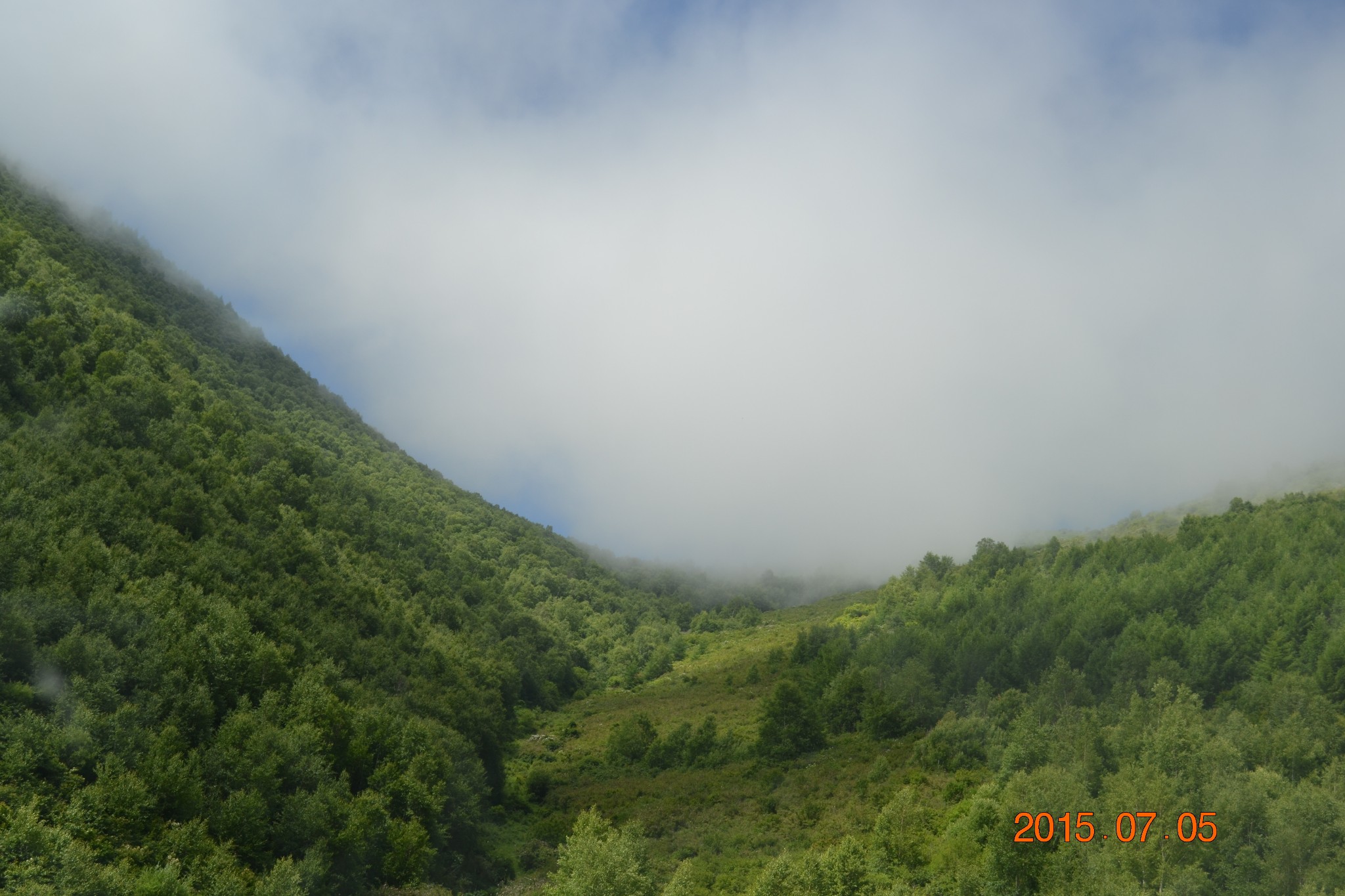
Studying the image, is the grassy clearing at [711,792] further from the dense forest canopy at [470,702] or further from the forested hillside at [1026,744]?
the dense forest canopy at [470,702]

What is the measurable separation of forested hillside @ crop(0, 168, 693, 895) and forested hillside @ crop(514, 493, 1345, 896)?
11.7m

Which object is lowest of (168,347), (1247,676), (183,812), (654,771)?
(654,771)

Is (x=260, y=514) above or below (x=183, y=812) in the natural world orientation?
above

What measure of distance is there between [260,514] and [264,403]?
65.7m

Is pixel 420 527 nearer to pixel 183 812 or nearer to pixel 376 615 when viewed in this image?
pixel 376 615

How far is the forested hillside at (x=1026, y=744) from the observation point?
45.0 metres

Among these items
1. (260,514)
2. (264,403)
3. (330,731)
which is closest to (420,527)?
(264,403)

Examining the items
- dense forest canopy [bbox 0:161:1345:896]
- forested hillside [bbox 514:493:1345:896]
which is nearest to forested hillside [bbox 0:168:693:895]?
dense forest canopy [bbox 0:161:1345:896]

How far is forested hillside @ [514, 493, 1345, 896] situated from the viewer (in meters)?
45.0

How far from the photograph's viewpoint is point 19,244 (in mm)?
67062
